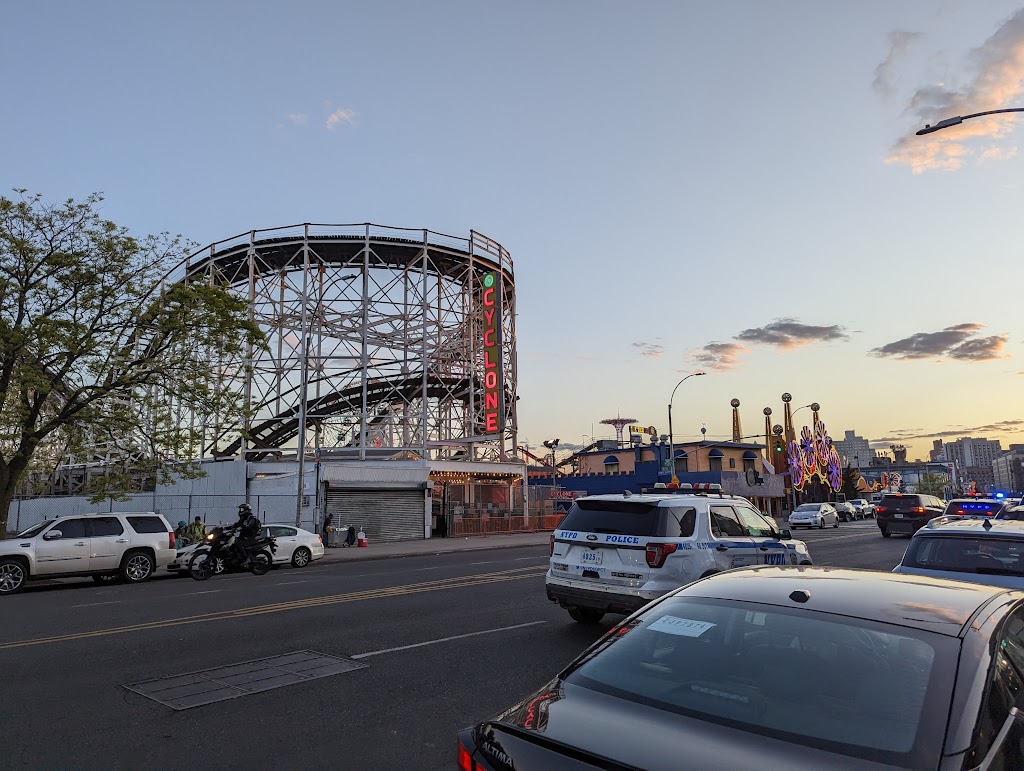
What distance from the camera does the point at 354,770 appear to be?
5.12 m

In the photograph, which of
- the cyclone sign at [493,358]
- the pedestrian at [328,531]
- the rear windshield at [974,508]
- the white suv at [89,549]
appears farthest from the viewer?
the cyclone sign at [493,358]

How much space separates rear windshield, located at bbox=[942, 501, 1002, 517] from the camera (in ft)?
62.4

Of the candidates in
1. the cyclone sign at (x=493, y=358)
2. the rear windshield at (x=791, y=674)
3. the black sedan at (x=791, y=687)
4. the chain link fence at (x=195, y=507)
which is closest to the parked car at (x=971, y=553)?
the black sedan at (x=791, y=687)

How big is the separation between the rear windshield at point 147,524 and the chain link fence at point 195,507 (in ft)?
39.6

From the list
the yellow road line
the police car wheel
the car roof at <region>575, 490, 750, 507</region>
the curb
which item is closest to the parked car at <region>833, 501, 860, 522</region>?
the curb

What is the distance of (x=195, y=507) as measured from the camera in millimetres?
31906

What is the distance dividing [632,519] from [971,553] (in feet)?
12.7

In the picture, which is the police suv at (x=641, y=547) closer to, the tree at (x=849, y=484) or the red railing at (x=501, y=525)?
the red railing at (x=501, y=525)

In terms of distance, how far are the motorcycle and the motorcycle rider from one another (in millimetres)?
26

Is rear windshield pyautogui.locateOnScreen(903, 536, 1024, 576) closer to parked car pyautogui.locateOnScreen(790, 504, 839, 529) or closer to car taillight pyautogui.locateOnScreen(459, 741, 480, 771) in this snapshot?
car taillight pyautogui.locateOnScreen(459, 741, 480, 771)

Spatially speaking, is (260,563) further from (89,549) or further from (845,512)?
(845,512)

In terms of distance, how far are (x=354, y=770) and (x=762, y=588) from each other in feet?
10.8

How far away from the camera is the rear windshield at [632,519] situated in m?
9.36

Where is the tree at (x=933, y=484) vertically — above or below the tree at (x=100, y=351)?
below
